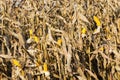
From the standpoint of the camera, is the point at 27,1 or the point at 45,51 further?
the point at 27,1

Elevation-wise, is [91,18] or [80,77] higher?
[91,18]

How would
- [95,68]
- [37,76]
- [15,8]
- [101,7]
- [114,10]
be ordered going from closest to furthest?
1. [37,76]
2. [95,68]
3. [114,10]
4. [101,7]
5. [15,8]

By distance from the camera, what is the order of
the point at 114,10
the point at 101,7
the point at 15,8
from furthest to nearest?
the point at 15,8 < the point at 101,7 < the point at 114,10

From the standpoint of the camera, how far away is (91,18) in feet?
9.18

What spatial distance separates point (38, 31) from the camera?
229 cm

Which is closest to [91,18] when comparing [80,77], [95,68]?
[95,68]

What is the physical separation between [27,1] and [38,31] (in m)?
1.21

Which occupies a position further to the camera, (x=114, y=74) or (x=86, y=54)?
(x=86, y=54)

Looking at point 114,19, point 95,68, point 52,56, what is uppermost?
point 114,19

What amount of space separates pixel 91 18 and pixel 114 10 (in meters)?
0.37

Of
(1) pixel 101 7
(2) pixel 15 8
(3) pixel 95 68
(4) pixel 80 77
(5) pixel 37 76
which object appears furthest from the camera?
(2) pixel 15 8

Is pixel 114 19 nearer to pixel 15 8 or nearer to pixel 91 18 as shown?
pixel 91 18

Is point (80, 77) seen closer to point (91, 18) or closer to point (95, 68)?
point (95, 68)

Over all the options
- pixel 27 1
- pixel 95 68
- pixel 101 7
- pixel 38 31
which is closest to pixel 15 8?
pixel 27 1
